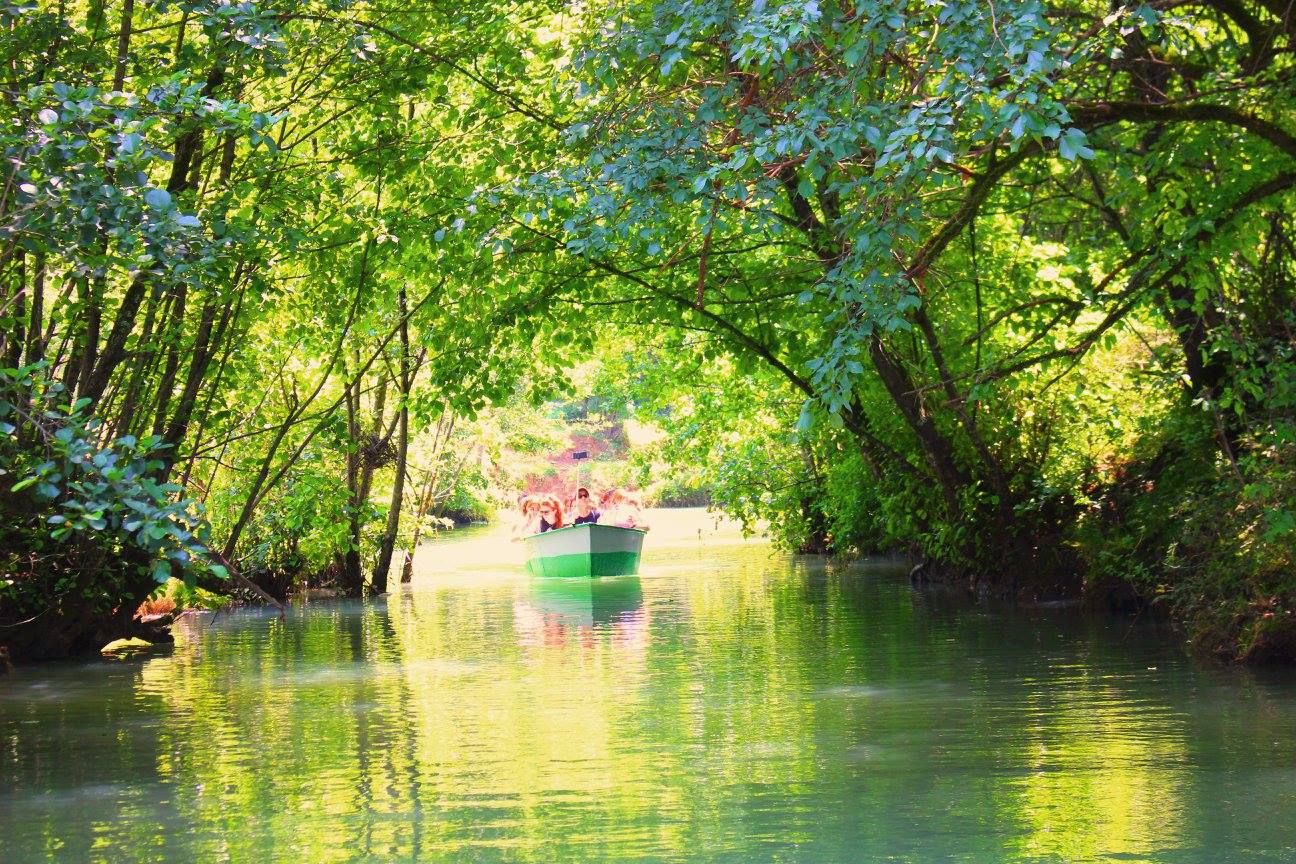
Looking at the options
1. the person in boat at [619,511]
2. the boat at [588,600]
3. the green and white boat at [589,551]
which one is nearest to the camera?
the boat at [588,600]

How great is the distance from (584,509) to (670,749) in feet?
74.1

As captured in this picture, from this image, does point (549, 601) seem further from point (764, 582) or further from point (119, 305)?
point (119, 305)

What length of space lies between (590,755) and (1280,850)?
395cm

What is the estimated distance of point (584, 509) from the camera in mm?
31328

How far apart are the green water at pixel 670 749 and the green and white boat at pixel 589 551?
11363 millimetres

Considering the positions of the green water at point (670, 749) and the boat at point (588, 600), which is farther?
the boat at point (588, 600)

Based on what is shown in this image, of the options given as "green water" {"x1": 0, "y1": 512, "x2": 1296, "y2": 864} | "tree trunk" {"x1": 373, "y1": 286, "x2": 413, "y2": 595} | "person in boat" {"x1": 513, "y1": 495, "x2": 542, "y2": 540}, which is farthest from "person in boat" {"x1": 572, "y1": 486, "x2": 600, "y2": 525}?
"green water" {"x1": 0, "y1": 512, "x2": 1296, "y2": 864}

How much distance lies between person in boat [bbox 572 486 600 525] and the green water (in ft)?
47.2

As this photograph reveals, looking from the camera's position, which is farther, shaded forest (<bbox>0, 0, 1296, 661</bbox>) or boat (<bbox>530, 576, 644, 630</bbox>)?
boat (<bbox>530, 576, 644, 630</bbox>)

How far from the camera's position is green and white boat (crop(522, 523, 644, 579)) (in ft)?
90.5

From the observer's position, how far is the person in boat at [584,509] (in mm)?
30609

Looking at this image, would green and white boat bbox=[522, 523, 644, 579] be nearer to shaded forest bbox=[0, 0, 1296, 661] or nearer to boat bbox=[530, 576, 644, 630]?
boat bbox=[530, 576, 644, 630]

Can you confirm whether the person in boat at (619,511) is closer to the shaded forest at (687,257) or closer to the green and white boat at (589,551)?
the green and white boat at (589,551)

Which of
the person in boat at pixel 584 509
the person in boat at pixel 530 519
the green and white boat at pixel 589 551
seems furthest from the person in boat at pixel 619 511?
the green and white boat at pixel 589 551
